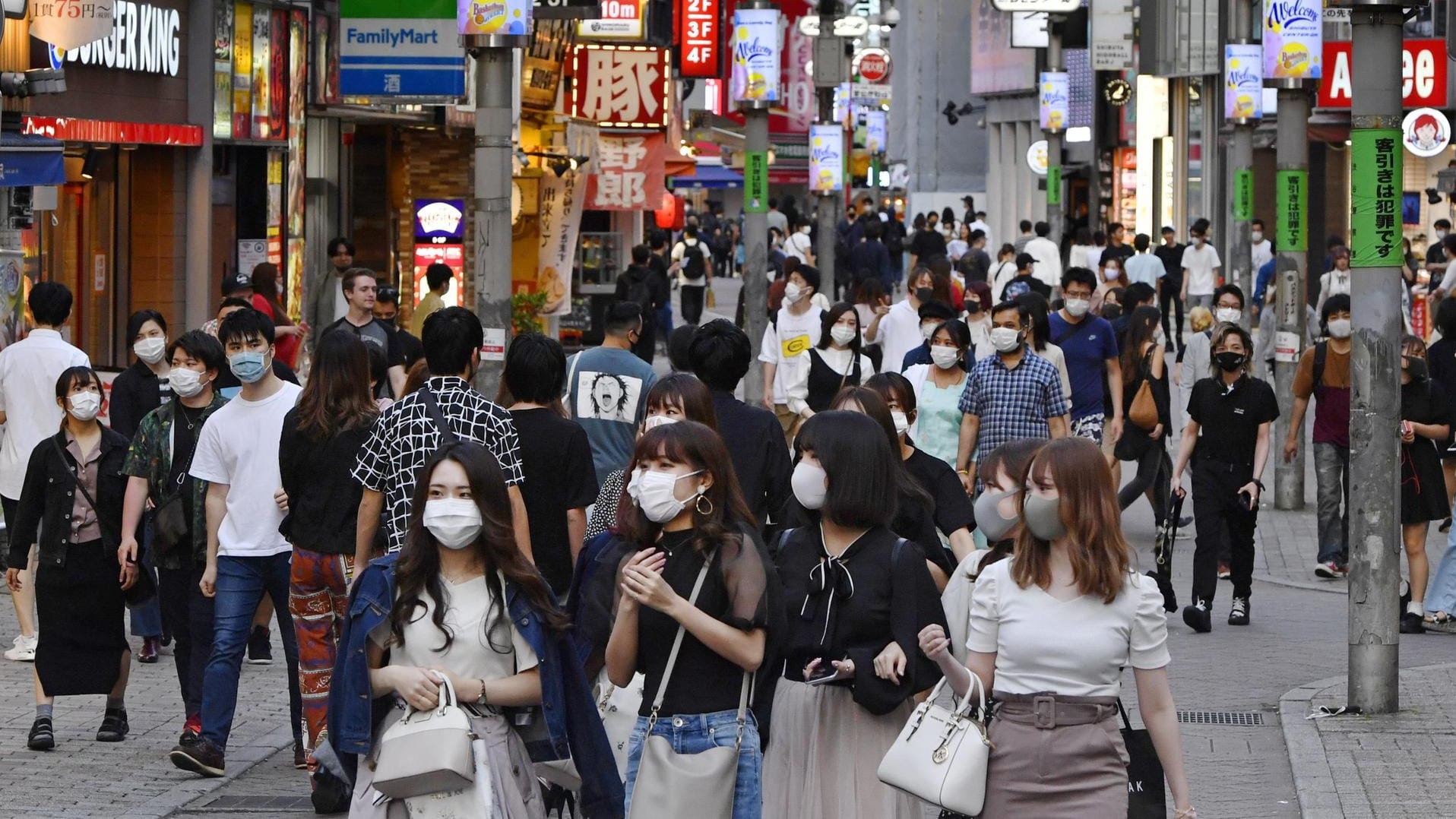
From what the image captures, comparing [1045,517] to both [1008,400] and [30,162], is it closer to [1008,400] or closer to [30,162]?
[1008,400]

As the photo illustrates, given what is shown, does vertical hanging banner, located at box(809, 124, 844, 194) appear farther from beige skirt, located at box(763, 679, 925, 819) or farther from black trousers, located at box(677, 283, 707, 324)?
beige skirt, located at box(763, 679, 925, 819)

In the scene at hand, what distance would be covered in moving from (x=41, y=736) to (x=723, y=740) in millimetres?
A: 4963

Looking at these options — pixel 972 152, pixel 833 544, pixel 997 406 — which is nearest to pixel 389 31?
pixel 997 406

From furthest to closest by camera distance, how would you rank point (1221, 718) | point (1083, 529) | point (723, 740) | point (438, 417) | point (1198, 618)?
point (1198, 618) → point (1221, 718) → point (438, 417) → point (723, 740) → point (1083, 529)

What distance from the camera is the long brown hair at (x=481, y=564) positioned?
18.1 ft

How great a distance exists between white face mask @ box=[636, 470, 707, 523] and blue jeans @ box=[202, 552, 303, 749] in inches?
137

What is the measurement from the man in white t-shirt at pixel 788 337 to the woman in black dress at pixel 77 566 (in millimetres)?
5999

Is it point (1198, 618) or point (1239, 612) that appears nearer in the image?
point (1198, 618)

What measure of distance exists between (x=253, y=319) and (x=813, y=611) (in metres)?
3.81

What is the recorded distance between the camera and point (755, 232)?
76.5ft

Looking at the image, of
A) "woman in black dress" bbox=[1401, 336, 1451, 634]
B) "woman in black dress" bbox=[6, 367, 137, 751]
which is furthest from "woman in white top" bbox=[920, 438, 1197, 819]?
"woman in black dress" bbox=[1401, 336, 1451, 634]

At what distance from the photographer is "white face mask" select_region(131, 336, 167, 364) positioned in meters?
11.4

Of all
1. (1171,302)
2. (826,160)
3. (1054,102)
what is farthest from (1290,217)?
(1054,102)

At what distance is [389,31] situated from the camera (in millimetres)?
20750
